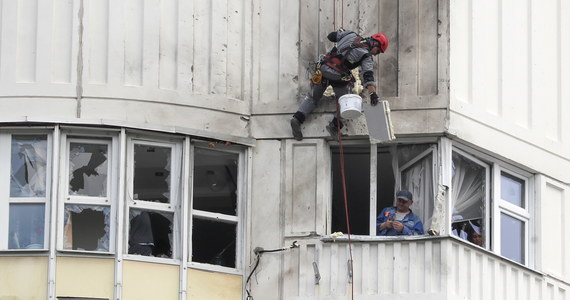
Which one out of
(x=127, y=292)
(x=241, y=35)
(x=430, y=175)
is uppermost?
(x=241, y=35)

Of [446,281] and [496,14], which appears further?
[496,14]

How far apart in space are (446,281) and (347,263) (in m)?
1.39

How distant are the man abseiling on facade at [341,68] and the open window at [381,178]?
773mm

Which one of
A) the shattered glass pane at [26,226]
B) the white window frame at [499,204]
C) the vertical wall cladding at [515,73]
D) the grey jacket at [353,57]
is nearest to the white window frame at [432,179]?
the white window frame at [499,204]

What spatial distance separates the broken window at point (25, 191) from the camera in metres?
27.0

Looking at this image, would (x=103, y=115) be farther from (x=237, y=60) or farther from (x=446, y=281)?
(x=446, y=281)

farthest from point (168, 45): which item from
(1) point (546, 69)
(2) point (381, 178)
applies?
(1) point (546, 69)

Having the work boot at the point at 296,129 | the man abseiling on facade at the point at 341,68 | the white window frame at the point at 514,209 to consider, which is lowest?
the white window frame at the point at 514,209

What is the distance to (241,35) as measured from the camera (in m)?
28.5

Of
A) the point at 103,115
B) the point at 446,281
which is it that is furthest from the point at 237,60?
the point at 446,281

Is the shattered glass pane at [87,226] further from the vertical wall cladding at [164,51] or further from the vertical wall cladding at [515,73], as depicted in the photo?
the vertical wall cladding at [515,73]

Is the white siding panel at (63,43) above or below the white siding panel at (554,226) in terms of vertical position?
above

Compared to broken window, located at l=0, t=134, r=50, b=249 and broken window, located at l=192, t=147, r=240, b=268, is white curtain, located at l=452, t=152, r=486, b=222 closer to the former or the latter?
broken window, located at l=192, t=147, r=240, b=268

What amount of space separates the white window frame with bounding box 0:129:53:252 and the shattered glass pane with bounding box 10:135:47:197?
60 millimetres
